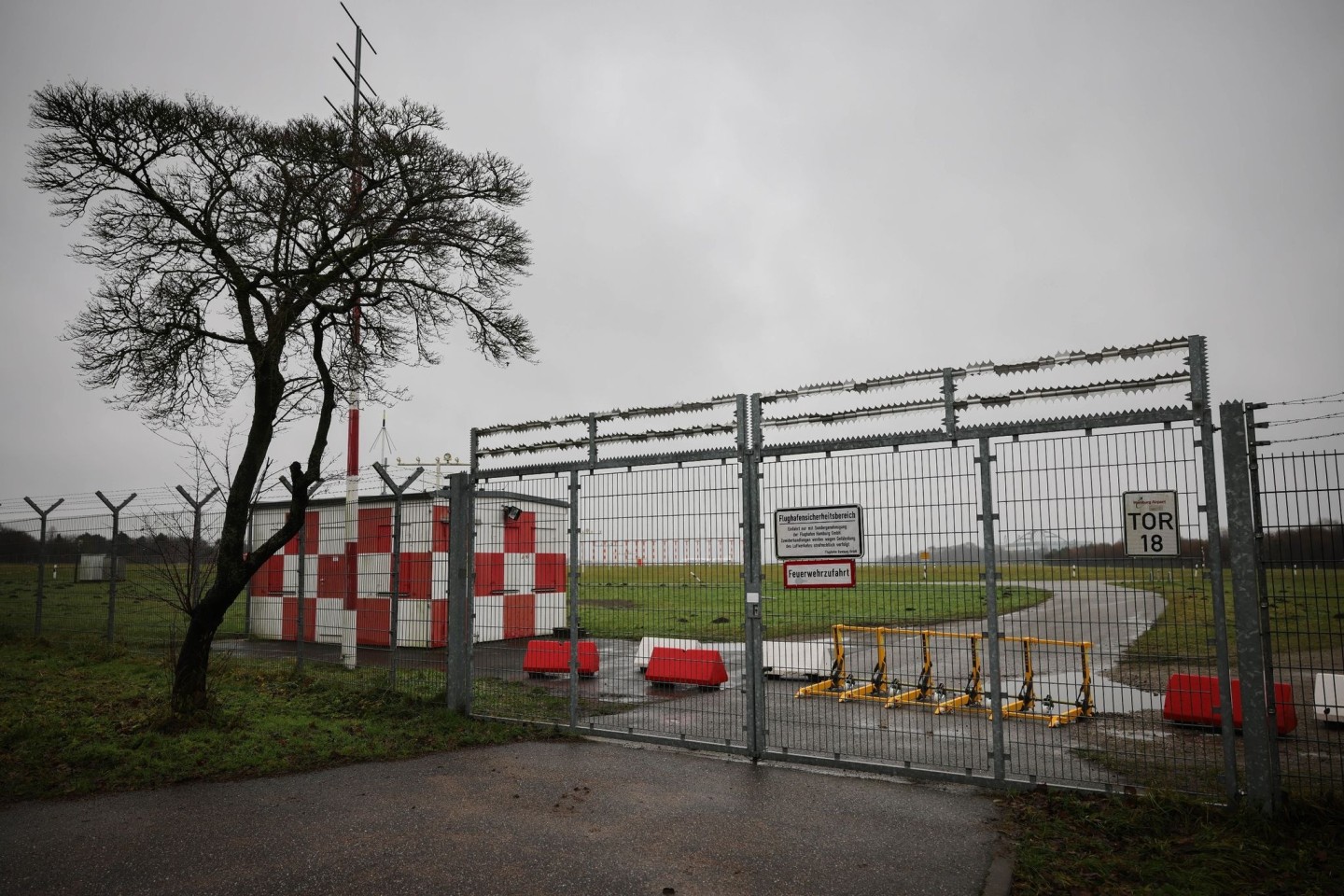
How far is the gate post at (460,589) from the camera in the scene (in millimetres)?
8547

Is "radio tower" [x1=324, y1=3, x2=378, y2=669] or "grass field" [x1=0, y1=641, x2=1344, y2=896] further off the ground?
"radio tower" [x1=324, y1=3, x2=378, y2=669]

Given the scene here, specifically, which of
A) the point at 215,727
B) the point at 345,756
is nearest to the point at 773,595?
the point at 345,756

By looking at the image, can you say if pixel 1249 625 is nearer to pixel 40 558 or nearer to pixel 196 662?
pixel 196 662

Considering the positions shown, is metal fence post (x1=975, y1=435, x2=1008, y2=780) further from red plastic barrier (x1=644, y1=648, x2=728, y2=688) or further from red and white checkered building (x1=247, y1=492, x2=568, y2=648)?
red and white checkered building (x1=247, y1=492, x2=568, y2=648)

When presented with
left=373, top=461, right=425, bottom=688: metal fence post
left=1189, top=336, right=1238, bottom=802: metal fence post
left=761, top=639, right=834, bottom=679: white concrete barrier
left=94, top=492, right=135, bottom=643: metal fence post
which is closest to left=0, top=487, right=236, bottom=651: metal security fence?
left=94, top=492, right=135, bottom=643: metal fence post

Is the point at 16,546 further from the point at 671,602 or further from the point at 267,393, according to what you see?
the point at 671,602

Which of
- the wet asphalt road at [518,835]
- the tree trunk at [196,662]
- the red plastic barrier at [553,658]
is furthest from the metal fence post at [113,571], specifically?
the wet asphalt road at [518,835]

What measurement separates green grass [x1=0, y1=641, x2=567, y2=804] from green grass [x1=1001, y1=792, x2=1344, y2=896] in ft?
15.8

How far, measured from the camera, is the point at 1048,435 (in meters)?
5.78

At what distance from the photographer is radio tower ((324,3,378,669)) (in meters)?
8.42

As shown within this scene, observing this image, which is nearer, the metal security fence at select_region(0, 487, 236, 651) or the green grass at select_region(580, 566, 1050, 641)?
the green grass at select_region(580, 566, 1050, 641)

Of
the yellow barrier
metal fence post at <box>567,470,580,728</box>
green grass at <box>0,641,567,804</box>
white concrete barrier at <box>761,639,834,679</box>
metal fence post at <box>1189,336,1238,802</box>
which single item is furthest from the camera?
white concrete barrier at <box>761,639,834,679</box>

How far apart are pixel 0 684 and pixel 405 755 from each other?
618 cm

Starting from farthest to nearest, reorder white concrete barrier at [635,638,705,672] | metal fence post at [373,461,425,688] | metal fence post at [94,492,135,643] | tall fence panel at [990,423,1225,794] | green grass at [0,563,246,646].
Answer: green grass at [0,563,246,646]
metal fence post at [94,492,135,643]
white concrete barrier at [635,638,705,672]
metal fence post at [373,461,425,688]
tall fence panel at [990,423,1225,794]
